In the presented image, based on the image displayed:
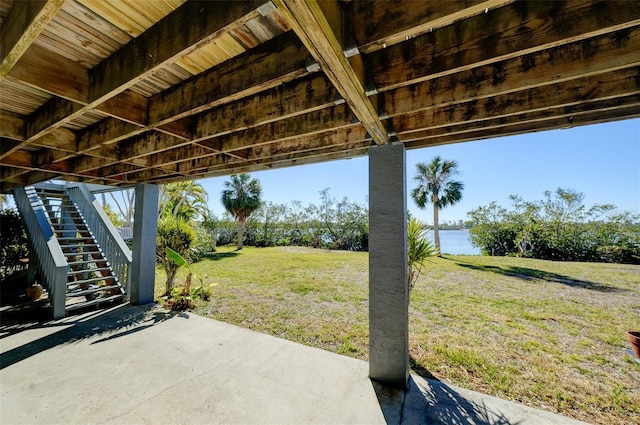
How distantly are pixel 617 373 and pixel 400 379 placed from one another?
307cm

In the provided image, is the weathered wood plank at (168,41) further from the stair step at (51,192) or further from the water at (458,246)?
the water at (458,246)

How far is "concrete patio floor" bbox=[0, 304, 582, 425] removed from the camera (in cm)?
241

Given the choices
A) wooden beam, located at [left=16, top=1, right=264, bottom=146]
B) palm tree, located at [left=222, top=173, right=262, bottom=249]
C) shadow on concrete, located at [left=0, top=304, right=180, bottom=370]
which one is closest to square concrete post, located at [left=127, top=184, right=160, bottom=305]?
shadow on concrete, located at [left=0, top=304, right=180, bottom=370]

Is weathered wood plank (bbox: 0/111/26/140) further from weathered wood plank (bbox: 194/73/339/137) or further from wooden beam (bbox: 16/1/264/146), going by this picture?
weathered wood plank (bbox: 194/73/339/137)

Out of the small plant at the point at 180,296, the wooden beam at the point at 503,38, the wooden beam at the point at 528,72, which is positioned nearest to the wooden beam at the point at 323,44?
the wooden beam at the point at 503,38

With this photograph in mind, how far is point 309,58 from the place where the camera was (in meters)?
1.44

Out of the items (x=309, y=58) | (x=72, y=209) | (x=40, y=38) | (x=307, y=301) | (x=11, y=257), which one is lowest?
(x=307, y=301)

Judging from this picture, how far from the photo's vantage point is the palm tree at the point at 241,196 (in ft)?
58.4

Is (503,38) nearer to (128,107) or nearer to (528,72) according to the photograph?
(528,72)

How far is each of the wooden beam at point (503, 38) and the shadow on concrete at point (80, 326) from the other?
5.43m

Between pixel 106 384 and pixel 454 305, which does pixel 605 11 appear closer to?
pixel 106 384

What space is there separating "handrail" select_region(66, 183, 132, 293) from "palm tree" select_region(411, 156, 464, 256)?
14.6m

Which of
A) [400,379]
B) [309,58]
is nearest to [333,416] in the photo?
[400,379]

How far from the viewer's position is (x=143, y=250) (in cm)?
564
